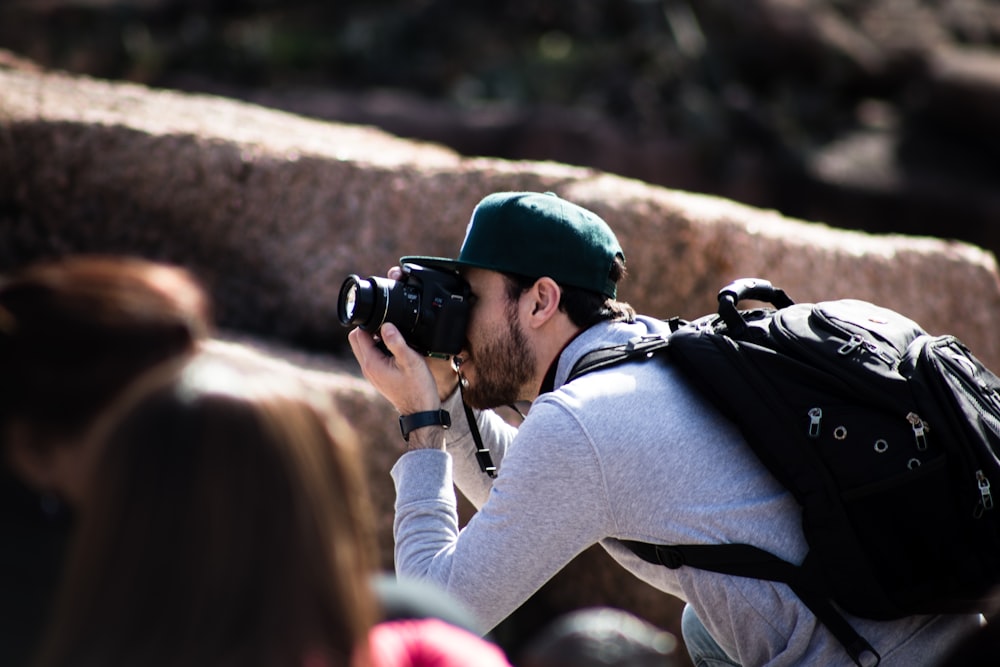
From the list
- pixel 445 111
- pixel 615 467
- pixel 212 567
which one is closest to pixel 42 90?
pixel 615 467

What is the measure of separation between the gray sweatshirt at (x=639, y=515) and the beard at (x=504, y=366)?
278 mm

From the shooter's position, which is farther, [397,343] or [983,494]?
[397,343]

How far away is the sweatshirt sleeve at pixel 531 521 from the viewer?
2.13m

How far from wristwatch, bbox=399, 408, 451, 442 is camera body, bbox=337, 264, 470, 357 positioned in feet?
0.57

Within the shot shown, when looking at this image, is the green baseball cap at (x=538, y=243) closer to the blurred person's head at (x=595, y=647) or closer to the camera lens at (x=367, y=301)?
the camera lens at (x=367, y=301)

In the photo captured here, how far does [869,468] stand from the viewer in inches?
82.7

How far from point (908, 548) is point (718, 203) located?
7.44ft

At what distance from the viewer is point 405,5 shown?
40.2 ft

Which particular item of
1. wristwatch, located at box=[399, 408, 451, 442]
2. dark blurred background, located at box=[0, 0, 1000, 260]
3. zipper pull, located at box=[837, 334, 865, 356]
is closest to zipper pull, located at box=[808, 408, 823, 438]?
zipper pull, located at box=[837, 334, 865, 356]

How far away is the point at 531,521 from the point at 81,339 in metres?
1.12

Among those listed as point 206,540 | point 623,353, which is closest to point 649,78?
point 623,353

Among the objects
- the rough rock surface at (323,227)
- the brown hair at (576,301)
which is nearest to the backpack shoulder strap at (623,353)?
the brown hair at (576,301)

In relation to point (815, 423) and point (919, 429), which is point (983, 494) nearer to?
point (919, 429)

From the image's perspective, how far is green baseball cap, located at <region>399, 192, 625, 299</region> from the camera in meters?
2.47
